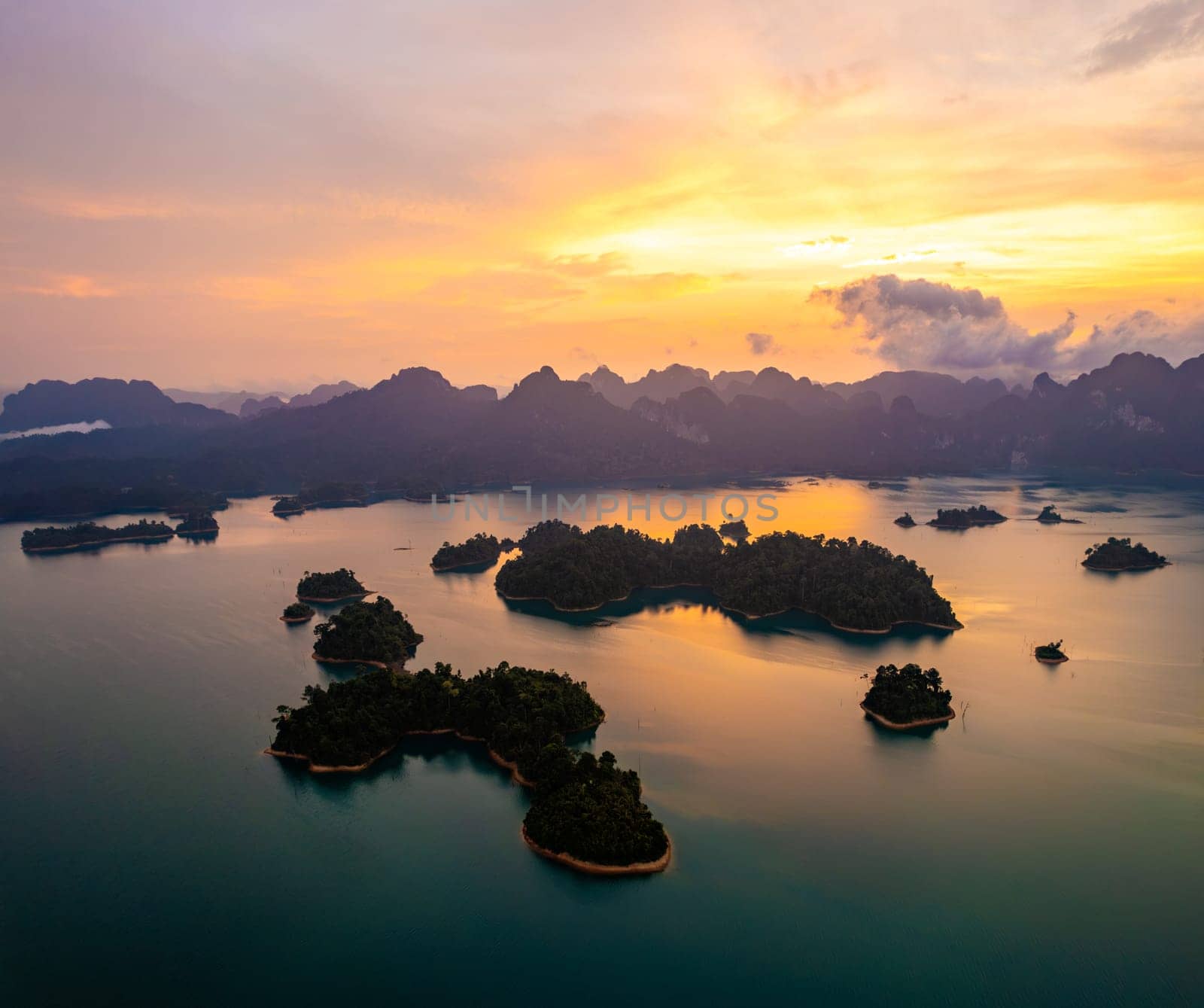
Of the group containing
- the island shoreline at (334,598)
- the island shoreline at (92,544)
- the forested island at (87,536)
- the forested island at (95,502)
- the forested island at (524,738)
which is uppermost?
the forested island at (95,502)

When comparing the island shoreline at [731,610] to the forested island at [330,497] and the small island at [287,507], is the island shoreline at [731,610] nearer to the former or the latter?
the small island at [287,507]

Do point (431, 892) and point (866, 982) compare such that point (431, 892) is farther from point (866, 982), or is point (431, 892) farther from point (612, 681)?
point (612, 681)

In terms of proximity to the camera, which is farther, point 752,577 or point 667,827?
point 752,577

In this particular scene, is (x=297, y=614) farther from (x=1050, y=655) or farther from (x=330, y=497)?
(x=330, y=497)

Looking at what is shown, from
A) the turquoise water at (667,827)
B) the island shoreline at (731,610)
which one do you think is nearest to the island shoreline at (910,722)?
the turquoise water at (667,827)

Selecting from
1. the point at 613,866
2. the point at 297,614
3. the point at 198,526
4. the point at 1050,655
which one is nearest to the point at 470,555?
the point at 297,614

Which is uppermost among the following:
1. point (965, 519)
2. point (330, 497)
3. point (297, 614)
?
point (330, 497)

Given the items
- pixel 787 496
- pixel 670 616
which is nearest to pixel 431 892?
pixel 670 616
